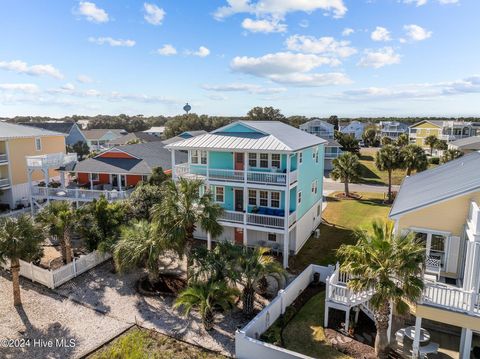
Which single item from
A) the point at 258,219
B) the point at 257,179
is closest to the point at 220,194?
the point at 257,179

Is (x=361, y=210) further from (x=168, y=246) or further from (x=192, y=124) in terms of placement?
(x=192, y=124)

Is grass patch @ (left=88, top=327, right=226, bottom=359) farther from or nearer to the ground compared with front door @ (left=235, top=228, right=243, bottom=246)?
nearer to the ground

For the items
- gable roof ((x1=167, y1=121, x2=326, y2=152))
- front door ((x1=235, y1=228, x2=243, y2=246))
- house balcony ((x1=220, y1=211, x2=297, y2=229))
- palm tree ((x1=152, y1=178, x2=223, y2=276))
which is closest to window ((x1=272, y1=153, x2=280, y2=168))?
gable roof ((x1=167, y1=121, x2=326, y2=152))

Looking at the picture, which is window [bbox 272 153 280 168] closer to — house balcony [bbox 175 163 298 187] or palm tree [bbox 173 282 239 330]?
house balcony [bbox 175 163 298 187]

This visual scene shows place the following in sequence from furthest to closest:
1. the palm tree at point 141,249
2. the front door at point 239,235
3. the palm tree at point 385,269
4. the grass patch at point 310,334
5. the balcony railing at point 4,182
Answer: the balcony railing at point 4,182
the front door at point 239,235
the palm tree at point 141,249
the grass patch at point 310,334
the palm tree at point 385,269

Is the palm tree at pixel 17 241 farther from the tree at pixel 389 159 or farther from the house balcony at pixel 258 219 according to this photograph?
the tree at pixel 389 159

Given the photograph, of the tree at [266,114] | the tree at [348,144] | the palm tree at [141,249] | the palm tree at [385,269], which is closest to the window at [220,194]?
the palm tree at [141,249]
